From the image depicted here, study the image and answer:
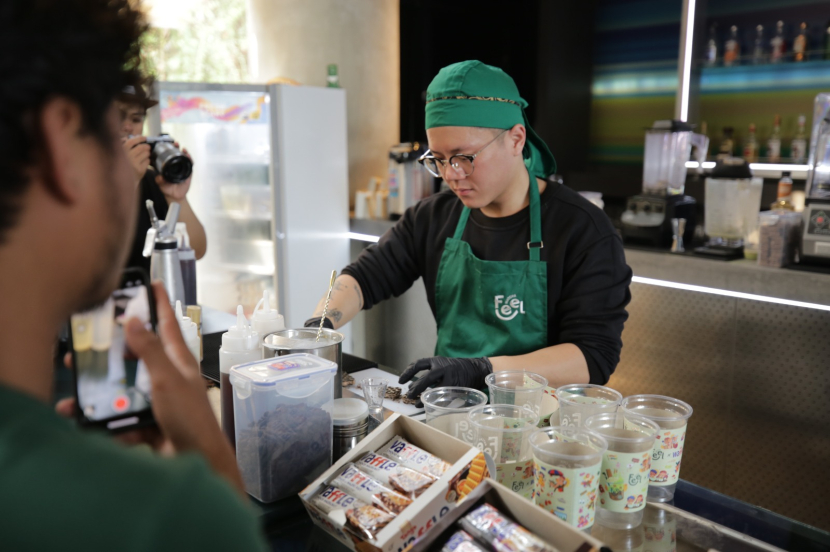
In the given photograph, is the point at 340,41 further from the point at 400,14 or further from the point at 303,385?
the point at 303,385

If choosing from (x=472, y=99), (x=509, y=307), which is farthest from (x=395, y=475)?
(x=472, y=99)

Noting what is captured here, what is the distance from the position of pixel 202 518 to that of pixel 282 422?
0.60 metres

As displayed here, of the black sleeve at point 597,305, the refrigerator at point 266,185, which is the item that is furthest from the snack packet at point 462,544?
the refrigerator at point 266,185

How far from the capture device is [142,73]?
1.93 feet

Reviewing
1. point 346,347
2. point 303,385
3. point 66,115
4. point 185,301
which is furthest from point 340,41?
point 66,115

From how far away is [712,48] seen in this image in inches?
154

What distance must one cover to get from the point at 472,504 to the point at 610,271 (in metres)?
1.15

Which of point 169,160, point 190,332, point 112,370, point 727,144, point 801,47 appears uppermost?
point 801,47

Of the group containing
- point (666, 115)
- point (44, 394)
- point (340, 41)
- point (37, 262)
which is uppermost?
→ point (340, 41)

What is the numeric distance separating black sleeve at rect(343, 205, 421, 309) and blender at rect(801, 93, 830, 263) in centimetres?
147

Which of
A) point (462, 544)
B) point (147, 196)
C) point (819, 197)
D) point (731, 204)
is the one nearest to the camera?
point (462, 544)

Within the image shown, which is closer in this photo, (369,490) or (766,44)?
(369,490)

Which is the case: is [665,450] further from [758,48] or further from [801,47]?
[758,48]

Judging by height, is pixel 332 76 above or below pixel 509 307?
above
